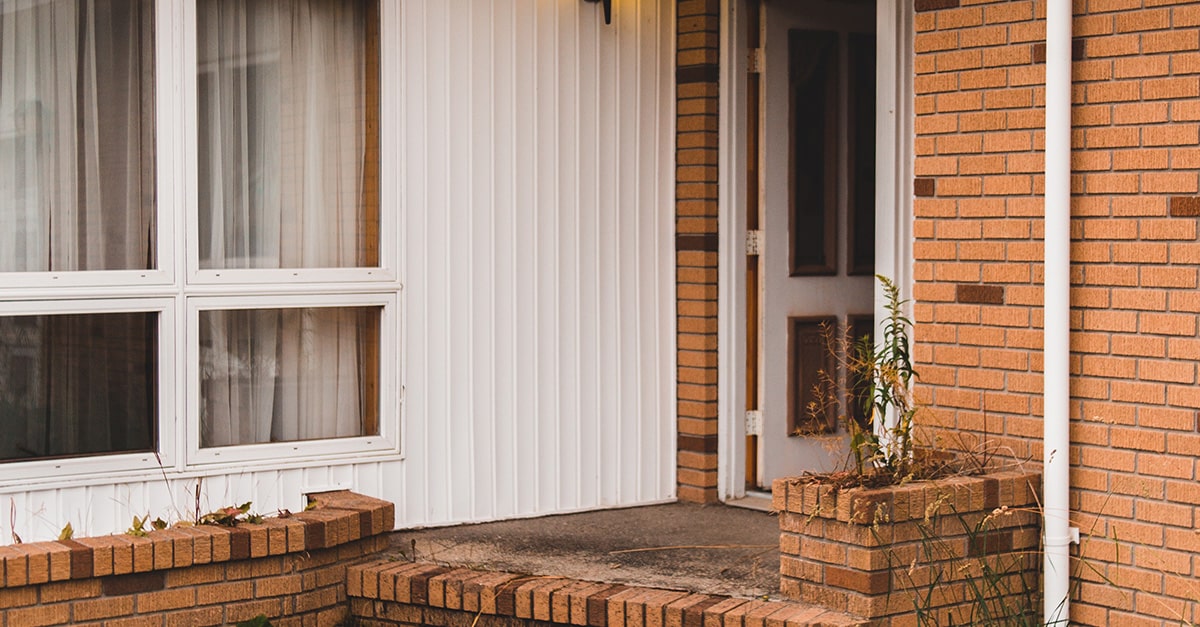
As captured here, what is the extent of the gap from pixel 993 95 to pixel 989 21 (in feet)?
0.94

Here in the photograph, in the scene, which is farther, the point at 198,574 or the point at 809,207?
the point at 809,207

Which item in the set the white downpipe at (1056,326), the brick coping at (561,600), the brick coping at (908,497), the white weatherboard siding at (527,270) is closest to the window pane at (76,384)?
the white weatherboard siding at (527,270)

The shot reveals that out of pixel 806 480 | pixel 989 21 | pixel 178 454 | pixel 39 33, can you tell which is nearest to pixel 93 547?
pixel 178 454

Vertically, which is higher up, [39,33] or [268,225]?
[39,33]

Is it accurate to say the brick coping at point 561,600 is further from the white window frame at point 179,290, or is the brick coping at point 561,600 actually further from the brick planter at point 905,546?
the white window frame at point 179,290

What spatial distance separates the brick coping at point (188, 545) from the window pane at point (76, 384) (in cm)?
43

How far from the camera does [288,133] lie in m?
6.16

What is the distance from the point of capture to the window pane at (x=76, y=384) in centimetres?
552

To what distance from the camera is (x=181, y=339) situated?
5.82 metres

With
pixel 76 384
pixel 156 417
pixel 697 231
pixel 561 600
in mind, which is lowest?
pixel 561 600

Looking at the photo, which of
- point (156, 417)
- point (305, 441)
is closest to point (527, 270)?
point (305, 441)

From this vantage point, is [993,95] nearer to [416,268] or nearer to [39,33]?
[416,268]

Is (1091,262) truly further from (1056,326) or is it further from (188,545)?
(188,545)

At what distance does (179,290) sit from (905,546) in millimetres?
3024
